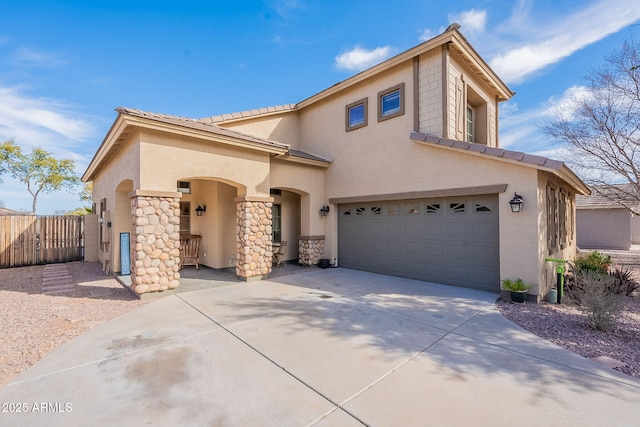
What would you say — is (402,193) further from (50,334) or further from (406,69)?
(50,334)

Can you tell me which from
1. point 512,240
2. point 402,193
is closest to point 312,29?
point 402,193

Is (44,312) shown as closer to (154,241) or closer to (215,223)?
(154,241)

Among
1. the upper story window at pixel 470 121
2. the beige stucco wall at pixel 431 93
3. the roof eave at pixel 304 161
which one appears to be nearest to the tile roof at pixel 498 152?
the beige stucco wall at pixel 431 93

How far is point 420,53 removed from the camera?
833 cm

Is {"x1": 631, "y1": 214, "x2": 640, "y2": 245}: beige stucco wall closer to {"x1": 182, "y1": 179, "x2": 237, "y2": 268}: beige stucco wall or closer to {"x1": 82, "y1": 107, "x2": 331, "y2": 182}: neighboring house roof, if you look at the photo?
{"x1": 82, "y1": 107, "x2": 331, "y2": 182}: neighboring house roof

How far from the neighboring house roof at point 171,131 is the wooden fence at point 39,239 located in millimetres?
4859

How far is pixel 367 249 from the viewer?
988 cm

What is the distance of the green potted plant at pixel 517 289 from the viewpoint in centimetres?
626

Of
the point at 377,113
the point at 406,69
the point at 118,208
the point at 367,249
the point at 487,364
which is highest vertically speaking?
the point at 406,69

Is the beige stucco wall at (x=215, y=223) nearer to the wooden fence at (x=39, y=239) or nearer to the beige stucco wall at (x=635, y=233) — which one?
the wooden fence at (x=39, y=239)

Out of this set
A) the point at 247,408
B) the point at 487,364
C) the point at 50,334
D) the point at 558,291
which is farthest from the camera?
the point at 558,291

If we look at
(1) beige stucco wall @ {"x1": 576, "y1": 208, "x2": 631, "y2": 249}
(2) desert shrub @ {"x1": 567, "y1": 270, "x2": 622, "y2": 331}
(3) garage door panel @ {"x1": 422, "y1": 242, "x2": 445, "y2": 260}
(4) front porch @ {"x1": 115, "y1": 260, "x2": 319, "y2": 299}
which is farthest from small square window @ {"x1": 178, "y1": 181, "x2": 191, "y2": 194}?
(1) beige stucco wall @ {"x1": 576, "y1": 208, "x2": 631, "y2": 249}

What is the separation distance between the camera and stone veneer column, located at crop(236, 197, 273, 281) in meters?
8.17

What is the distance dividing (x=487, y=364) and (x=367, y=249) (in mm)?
6385
